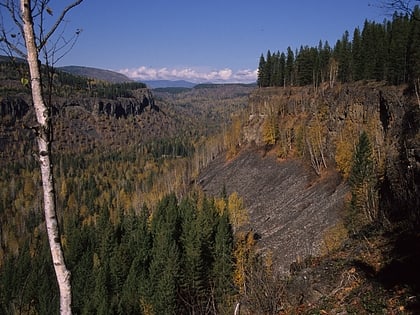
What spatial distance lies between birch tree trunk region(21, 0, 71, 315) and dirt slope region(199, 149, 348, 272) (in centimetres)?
3262

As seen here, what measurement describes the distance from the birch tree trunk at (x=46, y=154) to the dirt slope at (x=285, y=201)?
32.6 meters

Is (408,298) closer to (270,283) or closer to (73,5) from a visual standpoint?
(270,283)

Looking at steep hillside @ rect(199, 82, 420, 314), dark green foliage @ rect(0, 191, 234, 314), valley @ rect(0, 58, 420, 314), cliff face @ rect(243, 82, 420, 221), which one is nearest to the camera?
steep hillside @ rect(199, 82, 420, 314)

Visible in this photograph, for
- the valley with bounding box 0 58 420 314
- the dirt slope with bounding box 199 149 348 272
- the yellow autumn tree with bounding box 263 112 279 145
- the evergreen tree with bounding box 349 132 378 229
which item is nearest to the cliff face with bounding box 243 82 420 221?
the valley with bounding box 0 58 420 314

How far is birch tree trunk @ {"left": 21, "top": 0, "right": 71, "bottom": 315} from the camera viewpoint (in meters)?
5.09

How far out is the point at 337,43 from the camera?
3098 inches

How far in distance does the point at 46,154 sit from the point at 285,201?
4780 centimetres

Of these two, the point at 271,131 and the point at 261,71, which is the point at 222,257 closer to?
the point at 271,131

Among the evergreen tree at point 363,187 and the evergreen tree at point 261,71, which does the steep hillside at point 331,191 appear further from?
the evergreen tree at point 261,71

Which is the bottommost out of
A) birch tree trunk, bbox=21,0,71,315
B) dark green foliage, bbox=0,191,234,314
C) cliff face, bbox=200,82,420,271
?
dark green foliage, bbox=0,191,234,314

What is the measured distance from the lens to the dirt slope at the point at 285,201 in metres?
39.4

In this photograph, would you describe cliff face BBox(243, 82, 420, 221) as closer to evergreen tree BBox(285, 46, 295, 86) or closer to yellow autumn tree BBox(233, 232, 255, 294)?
evergreen tree BBox(285, 46, 295, 86)

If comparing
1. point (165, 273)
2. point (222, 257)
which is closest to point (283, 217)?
point (222, 257)

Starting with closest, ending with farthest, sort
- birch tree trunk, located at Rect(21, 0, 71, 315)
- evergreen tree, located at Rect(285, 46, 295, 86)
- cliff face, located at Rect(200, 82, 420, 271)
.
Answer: birch tree trunk, located at Rect(21, 0, 71, 315) < cliff face, located at Rect(200, 82, 420, 271) < evergreen tree, located at Rect(285, 46, 295, 86)
